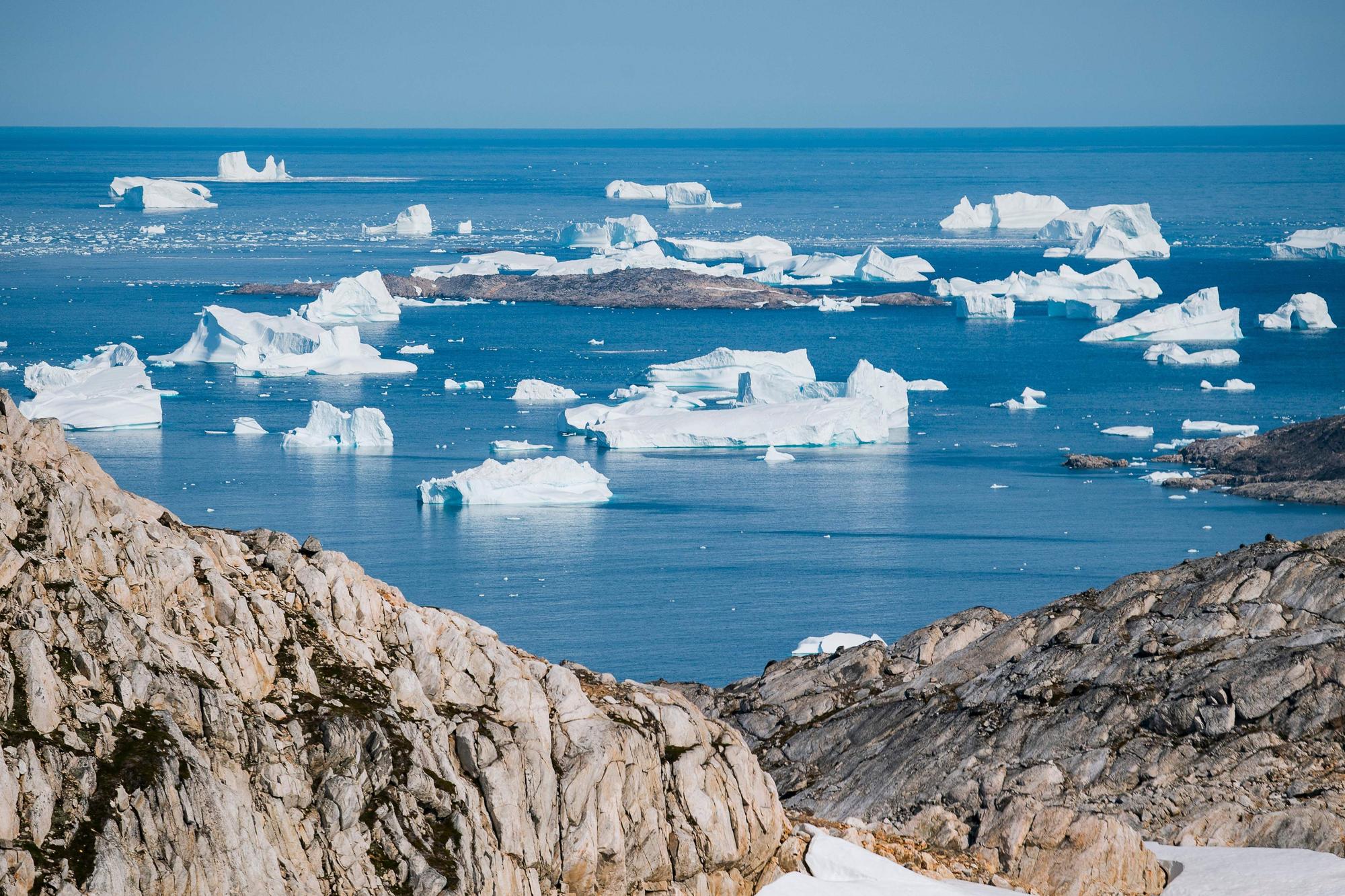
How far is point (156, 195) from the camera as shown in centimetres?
16738

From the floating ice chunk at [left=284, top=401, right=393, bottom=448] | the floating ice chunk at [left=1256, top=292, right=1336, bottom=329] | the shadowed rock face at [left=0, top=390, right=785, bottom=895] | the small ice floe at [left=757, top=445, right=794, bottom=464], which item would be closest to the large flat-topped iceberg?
the floating ice chunk at [left=1256, top=292, right=1336, bottom=329]

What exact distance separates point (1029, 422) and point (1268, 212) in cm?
11544

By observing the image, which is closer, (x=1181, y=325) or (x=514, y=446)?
(x=514, y=446)

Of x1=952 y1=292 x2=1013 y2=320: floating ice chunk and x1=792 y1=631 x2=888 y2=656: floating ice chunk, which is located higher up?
x1=952 y1=292 x2=1013 y2=320: floating ice chunk

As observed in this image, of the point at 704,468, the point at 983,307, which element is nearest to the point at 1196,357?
the point at 983,307

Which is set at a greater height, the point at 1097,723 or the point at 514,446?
the point at 1097,723

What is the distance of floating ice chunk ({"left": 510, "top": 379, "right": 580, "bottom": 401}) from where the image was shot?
71562 millimetres

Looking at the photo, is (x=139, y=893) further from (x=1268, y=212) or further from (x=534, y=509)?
(x=1268, y=212)

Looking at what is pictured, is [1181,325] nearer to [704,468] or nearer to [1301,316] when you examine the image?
[1301,316]

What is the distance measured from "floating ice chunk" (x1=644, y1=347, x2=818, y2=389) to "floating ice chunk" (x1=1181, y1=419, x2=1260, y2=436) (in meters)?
15.0

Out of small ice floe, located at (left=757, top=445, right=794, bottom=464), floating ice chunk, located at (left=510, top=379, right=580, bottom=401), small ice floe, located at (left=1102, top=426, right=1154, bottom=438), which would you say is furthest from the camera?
floating ice chunk, located at (left=510, top=379, right=580, bottom=401)

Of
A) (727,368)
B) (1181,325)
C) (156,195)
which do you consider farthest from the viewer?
(156,195)

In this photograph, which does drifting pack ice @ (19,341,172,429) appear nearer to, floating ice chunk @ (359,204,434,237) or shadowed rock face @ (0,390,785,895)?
shadowed rock face @ (0,390,785,895)

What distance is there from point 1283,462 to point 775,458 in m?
17.8
